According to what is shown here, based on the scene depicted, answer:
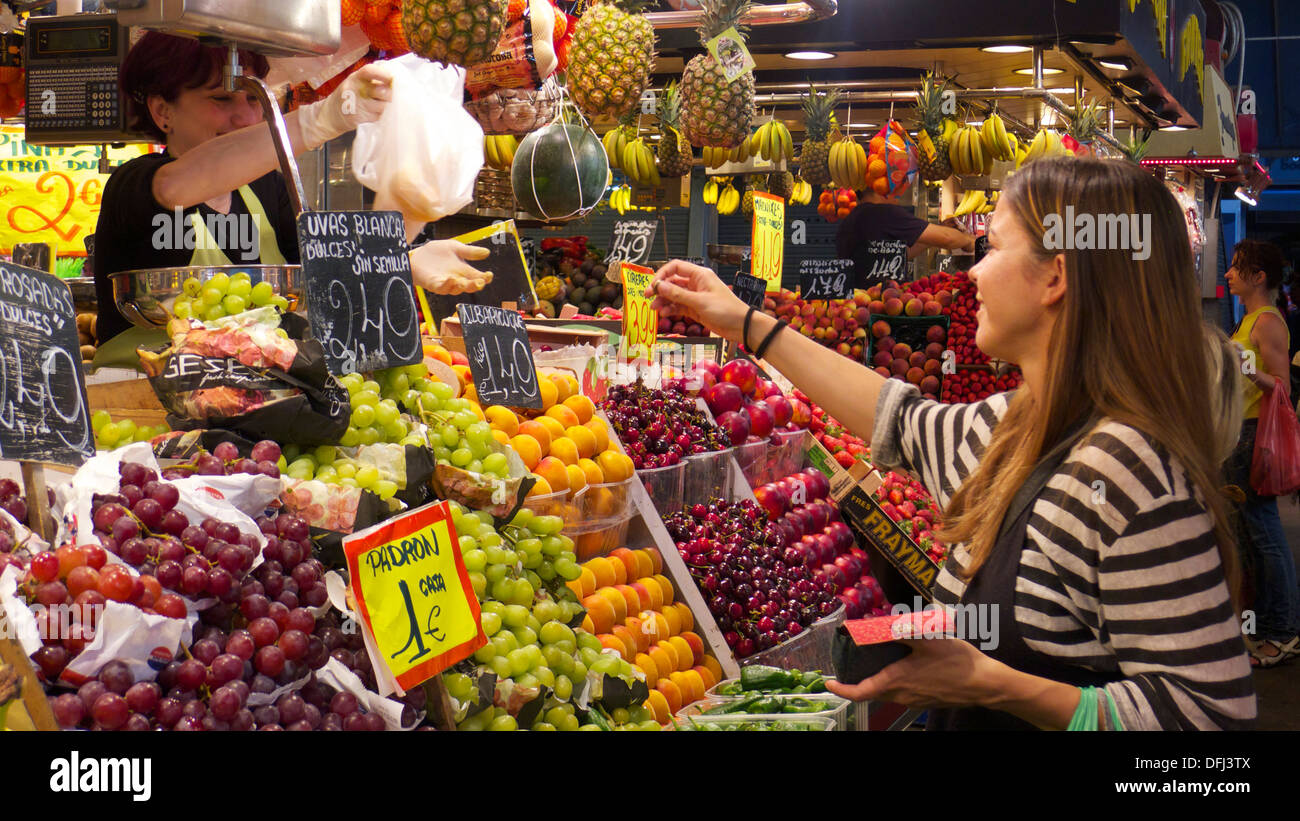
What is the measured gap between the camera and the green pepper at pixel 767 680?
8.95ft

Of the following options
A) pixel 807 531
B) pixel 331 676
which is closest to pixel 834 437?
pixel 807 531

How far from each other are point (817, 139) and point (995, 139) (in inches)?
50.1

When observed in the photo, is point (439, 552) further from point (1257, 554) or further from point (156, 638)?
point (1257, 554)

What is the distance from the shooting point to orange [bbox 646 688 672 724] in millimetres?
2490

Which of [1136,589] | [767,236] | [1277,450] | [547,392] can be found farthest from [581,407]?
[1277,450]

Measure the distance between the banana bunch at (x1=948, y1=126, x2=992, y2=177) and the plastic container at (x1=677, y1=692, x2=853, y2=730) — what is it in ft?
18.8

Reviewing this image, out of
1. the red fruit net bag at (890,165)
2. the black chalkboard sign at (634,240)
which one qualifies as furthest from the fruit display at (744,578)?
the red fruit net bag at (890,165)

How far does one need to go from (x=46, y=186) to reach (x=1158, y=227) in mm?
6527

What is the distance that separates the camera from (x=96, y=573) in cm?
135

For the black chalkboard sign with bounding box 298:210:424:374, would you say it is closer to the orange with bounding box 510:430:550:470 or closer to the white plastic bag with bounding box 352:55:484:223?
the orange with bounding box 510:430:550:470

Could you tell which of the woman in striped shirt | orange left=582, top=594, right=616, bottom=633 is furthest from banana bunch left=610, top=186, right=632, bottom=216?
the woman in striped shirt

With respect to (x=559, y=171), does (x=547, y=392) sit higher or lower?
lower

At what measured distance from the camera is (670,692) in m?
2.61

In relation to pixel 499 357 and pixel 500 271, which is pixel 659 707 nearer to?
pixel 499 357
